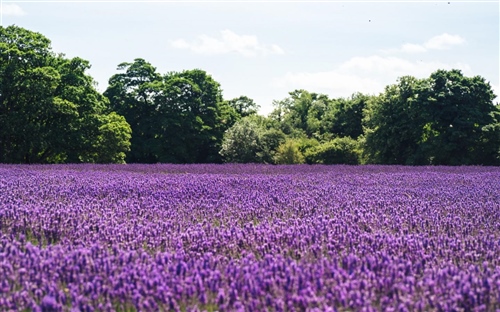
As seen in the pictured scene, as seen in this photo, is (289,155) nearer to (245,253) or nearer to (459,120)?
(459,120)

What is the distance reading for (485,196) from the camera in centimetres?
892

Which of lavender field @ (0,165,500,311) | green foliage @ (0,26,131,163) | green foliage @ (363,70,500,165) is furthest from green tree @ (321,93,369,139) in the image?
lavender field @ (0,165,500,311)

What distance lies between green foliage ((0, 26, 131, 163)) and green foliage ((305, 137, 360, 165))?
42.1 feet

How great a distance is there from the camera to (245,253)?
4.49 m

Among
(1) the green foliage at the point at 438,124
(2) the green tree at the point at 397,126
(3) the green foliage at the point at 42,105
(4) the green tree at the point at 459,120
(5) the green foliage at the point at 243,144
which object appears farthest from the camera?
(5) the green foliage at the point at 243,144

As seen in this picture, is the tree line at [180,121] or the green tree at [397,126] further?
the green tree at [397,126]

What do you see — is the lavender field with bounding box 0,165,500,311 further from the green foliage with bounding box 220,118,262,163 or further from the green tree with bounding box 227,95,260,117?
Result: the green tree with bounding box 227,95,260,117

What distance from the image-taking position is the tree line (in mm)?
28031

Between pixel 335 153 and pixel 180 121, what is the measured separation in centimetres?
1237

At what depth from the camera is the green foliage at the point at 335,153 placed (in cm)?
3625

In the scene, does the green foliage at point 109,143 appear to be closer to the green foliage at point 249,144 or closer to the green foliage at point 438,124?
the green foliage at point 249,144

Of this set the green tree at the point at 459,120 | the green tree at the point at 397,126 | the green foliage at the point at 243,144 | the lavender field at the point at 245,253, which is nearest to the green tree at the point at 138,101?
the green foliage at the point at 243,144

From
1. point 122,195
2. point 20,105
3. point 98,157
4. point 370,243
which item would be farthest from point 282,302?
point 98,157

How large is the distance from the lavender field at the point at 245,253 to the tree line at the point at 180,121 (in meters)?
21.6
